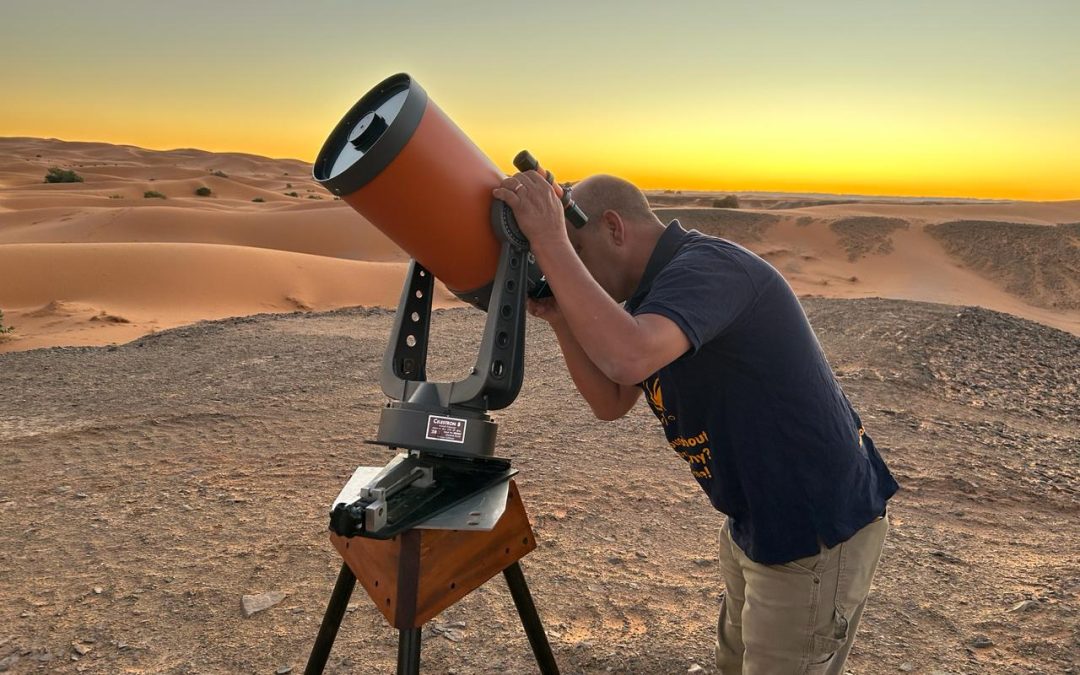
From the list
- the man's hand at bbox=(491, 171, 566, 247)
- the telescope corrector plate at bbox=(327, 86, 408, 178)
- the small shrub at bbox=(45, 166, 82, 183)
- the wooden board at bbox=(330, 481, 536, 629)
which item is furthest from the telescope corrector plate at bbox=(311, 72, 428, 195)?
the small shrub at bbox=(45, 166, 82, 183)

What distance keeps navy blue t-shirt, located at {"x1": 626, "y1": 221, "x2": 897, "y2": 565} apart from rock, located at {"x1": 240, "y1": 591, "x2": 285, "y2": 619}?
2.64 meters

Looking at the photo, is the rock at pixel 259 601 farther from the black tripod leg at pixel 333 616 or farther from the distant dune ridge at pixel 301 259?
the distant dune ridge at pixel 301 259

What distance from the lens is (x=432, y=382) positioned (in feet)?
7.07

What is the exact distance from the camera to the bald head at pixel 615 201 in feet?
7.59

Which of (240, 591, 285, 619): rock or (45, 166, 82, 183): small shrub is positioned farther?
(45, 166, 82, 183): small shrub

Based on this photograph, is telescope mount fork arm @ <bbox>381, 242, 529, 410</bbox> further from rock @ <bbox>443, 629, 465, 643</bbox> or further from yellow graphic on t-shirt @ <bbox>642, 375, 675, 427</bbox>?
rock @ <bbox>443, 629, 465, 643</bbox>

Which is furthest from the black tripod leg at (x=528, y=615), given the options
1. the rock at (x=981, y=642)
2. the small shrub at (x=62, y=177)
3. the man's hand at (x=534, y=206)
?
the small shrub at (x=62, y=177)

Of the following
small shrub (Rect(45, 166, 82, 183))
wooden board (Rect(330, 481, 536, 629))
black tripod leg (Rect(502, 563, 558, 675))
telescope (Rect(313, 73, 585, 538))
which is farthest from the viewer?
small shrub (Rect(45, 166, 82, 183))

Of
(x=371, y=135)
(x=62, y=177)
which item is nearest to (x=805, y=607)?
(x=371, y=135)

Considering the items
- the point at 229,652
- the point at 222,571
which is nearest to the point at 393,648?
the point at 229,652

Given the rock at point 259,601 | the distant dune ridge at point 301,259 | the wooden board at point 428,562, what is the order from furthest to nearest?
the distant dune ridge at point 301,259 → the rock at point 259,601 → the wooden board at point 428,562

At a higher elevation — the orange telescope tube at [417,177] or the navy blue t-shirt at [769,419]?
the orange telescope tube at [417,177]

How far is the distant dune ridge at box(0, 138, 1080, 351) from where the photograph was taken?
14.0 meters

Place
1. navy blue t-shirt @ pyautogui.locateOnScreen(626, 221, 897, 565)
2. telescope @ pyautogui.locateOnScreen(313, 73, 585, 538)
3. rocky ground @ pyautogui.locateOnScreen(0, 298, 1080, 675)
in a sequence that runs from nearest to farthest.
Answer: telescope @ pyautogui.locateOnScreen(313, 73, 585, 538)
navy blue t-shirt @ pyautogui.locateOnScreen(626, 221, 897, 565)
rocky ground @ pyautogui.locateOnScreen(0, 298, 1080, 675)
